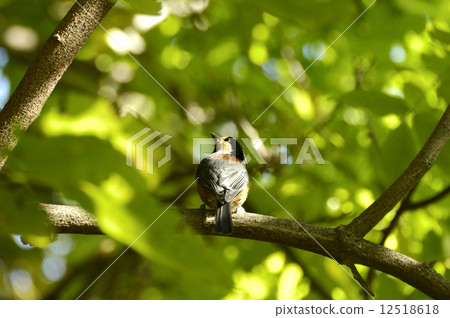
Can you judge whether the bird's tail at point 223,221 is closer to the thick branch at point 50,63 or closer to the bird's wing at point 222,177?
the bird's wing at point 222,177

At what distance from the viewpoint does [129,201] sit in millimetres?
633

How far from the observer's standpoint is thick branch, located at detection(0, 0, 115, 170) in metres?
1.18

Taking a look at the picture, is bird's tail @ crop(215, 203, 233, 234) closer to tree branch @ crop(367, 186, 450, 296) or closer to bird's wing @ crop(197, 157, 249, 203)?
bird's wing @ crop(197, 157, 249, 203)

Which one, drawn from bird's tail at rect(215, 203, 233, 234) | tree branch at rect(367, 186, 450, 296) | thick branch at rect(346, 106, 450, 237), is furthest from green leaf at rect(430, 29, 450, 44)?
bird's tail at rect(215, 203, 233, 234)

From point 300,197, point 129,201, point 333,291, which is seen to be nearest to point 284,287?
point 333,291

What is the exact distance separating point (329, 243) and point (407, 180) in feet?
0.97

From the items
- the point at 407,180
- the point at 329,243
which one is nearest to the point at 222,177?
the point at 329,243

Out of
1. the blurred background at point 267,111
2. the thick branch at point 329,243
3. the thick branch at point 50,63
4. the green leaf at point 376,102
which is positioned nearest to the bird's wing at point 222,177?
the blurred background at point 267,111

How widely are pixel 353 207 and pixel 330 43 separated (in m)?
0.71

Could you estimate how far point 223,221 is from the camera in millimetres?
1685

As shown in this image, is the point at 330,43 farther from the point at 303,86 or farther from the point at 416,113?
the point at 416,113

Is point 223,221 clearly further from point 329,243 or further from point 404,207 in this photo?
point 404,207

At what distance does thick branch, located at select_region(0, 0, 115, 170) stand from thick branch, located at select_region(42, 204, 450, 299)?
0.29 metres

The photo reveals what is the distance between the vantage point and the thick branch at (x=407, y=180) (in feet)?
4.85
